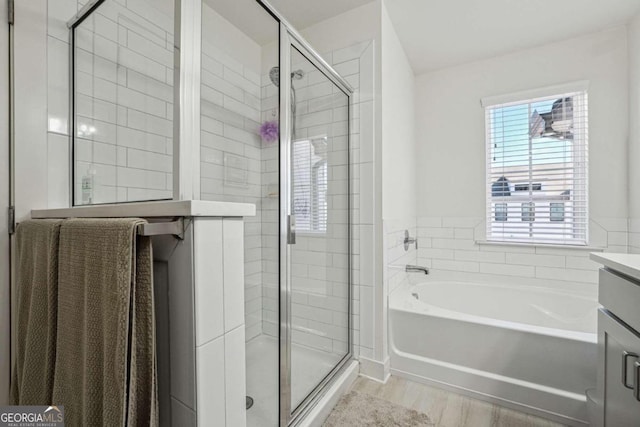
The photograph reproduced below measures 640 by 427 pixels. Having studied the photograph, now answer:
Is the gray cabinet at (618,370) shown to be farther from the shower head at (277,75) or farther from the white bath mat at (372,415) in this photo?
the shower head at (277,75)

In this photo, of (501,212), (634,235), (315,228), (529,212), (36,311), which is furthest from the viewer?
(501,212)

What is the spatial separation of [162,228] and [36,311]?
1.90ft

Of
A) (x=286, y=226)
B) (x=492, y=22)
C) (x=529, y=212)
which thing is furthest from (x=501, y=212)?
(x=286, y=226)

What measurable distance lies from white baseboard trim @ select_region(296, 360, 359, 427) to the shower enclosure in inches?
1.8

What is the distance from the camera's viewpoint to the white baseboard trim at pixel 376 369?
71.7 inches

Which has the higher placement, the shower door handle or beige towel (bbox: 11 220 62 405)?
the shower door handle

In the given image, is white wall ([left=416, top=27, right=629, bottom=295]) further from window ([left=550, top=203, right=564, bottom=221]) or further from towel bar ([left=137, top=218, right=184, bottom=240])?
towel bar ([left=137, top=218, right=184, bottom=240])

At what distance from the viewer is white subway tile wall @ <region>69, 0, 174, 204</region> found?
36.7 inches

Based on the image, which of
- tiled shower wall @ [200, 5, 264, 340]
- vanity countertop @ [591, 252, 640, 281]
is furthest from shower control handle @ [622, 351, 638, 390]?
tiled shower wall @ [200, 5, 264, 340]

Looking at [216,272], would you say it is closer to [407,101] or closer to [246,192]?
[246,192]

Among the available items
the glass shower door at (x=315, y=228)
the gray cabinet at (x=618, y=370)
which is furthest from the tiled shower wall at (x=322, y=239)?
the gray cabinet at (x=618, y=370)

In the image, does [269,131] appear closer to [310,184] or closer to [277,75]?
[277,75]

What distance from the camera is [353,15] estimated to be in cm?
191

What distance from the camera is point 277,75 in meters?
1.37
